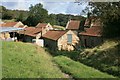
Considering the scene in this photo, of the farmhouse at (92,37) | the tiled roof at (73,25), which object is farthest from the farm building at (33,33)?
the farmhouse at (92,37)

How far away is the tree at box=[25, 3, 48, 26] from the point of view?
61.8 meters

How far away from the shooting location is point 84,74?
15570 millimetres

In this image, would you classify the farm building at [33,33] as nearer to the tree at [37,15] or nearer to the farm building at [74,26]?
the farm building at [74,26]

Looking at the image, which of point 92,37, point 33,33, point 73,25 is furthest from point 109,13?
point 73,25

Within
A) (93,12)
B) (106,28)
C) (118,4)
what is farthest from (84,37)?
(118,4)

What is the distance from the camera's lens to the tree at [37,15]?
203ft

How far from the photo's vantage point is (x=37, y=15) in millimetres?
63062

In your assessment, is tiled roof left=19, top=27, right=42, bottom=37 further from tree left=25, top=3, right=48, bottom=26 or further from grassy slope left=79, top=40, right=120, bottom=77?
grassy slope left=79, top=40, right=120, bottom=77

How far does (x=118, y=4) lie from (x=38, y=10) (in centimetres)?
4467

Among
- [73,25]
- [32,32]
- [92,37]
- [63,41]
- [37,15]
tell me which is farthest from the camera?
[37,15]

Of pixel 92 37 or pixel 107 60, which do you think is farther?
pixel 92 37

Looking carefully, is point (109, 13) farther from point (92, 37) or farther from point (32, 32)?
point (32, 32)

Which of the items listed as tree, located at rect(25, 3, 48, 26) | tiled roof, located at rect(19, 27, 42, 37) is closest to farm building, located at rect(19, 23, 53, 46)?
tiled roof, located at rect(19, 27, 42, 37)

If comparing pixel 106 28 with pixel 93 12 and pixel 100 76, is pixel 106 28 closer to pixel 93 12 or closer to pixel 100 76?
pixel 93 12
